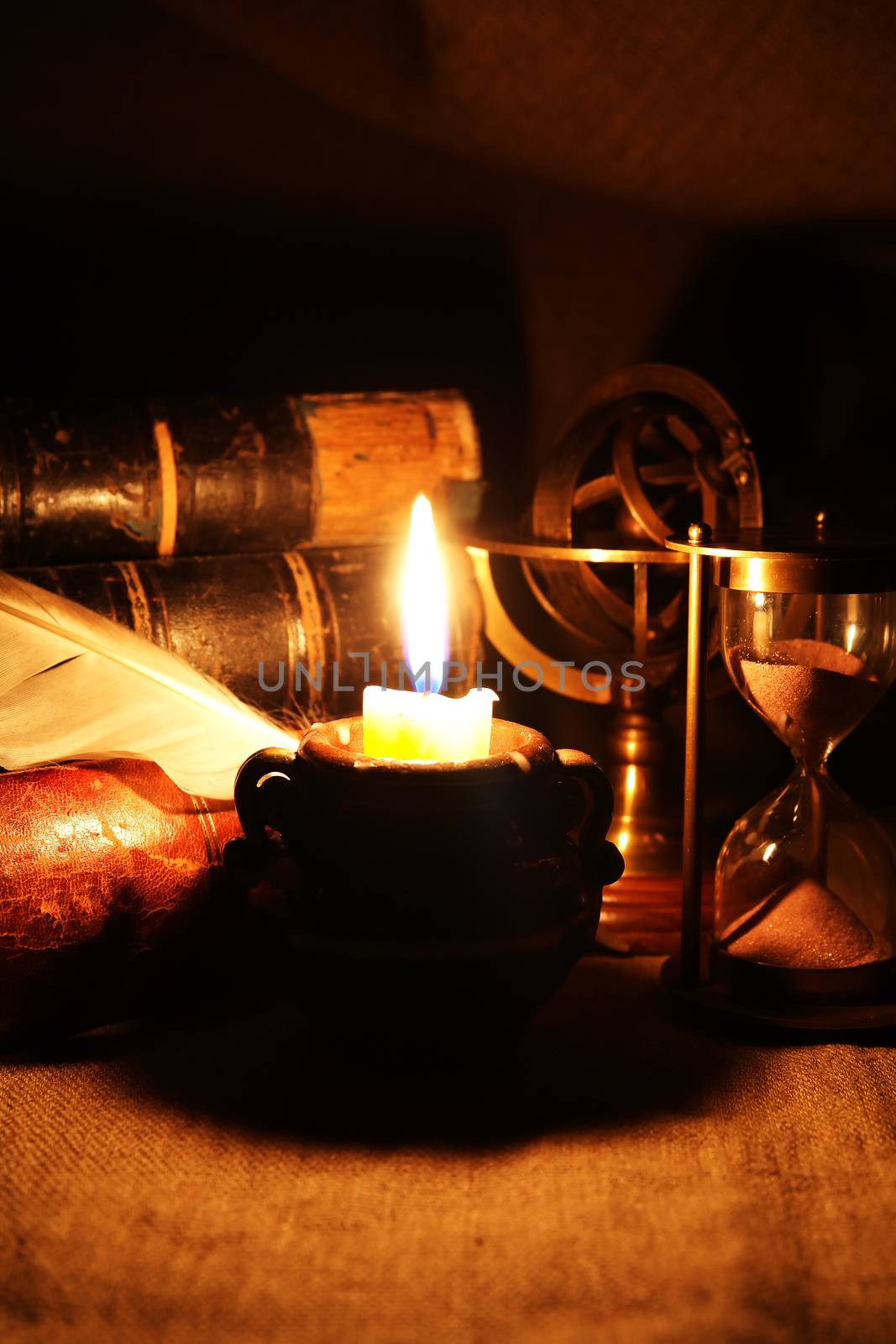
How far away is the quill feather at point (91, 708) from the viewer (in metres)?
1.19

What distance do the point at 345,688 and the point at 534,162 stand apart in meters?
0.68

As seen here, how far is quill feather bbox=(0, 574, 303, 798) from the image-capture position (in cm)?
119

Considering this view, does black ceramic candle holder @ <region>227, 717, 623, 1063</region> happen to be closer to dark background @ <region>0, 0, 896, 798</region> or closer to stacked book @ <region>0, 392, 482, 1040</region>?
stacked book @ <region>0, 392, 482, 1040</region>

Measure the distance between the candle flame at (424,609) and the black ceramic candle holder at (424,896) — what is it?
0.35ft

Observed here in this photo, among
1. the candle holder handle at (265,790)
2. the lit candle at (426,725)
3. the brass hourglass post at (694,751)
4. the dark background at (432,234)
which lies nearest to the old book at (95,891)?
the candle holder handle at (265,790)

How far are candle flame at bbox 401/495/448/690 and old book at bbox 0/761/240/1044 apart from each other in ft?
0.90

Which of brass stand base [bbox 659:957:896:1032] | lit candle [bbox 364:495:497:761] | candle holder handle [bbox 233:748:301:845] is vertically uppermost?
lit candle [bbox 364:495:497:761]

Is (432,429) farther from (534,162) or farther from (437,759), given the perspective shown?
(437,759)

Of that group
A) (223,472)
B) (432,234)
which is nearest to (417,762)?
(223,472)

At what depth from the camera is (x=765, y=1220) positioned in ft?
2.93

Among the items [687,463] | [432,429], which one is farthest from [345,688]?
[687,463]

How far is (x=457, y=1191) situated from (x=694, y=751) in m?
0.43

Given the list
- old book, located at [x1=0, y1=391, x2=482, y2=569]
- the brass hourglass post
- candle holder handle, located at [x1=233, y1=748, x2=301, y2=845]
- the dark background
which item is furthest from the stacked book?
the brass hourglass post

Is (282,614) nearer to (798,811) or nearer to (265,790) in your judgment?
(265,790)
